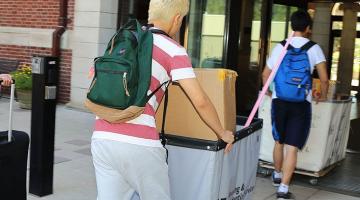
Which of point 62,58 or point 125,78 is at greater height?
point 125,78

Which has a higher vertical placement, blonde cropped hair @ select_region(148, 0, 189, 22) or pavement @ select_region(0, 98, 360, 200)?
blonde cropped hair @ select_region(148, 0, 189, 22)

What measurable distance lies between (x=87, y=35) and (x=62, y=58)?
952 millimetres

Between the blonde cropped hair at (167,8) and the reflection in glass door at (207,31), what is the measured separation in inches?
303

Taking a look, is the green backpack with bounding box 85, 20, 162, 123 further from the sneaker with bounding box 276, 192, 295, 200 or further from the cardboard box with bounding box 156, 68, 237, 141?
the sneaker with bounding box 276, 192, 295, 200

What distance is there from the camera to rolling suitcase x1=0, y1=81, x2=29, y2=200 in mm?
3574

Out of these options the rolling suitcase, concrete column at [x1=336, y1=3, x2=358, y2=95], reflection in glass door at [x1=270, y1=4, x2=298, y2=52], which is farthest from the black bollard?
concrete column at [x1=336, y1=3, x2=358, y2=95]

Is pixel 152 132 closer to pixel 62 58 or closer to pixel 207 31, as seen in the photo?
pixel 207 31

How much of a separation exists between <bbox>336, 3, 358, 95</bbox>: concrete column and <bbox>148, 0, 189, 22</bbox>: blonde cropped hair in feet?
45.4

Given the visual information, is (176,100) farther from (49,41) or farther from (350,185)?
(49,41)

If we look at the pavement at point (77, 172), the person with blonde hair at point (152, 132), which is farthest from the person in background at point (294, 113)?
the person with blonde hair at point (152, 132)

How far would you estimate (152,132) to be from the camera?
275 centimetres

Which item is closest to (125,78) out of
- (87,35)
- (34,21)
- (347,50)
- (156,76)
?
(156,76)

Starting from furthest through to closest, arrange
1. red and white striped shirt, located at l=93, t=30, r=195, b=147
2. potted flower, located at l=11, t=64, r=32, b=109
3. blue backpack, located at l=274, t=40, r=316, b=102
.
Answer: potted flower, located at l=11, t=64, r=32, b=109 → blue backpack, located at l=274, t=40, r=316, b=102 → red and white striped shirt, located at l=93, t=30, r=195, b=147

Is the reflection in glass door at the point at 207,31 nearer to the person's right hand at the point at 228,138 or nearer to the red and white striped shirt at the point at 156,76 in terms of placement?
the person's right hand at the point at 228,138
